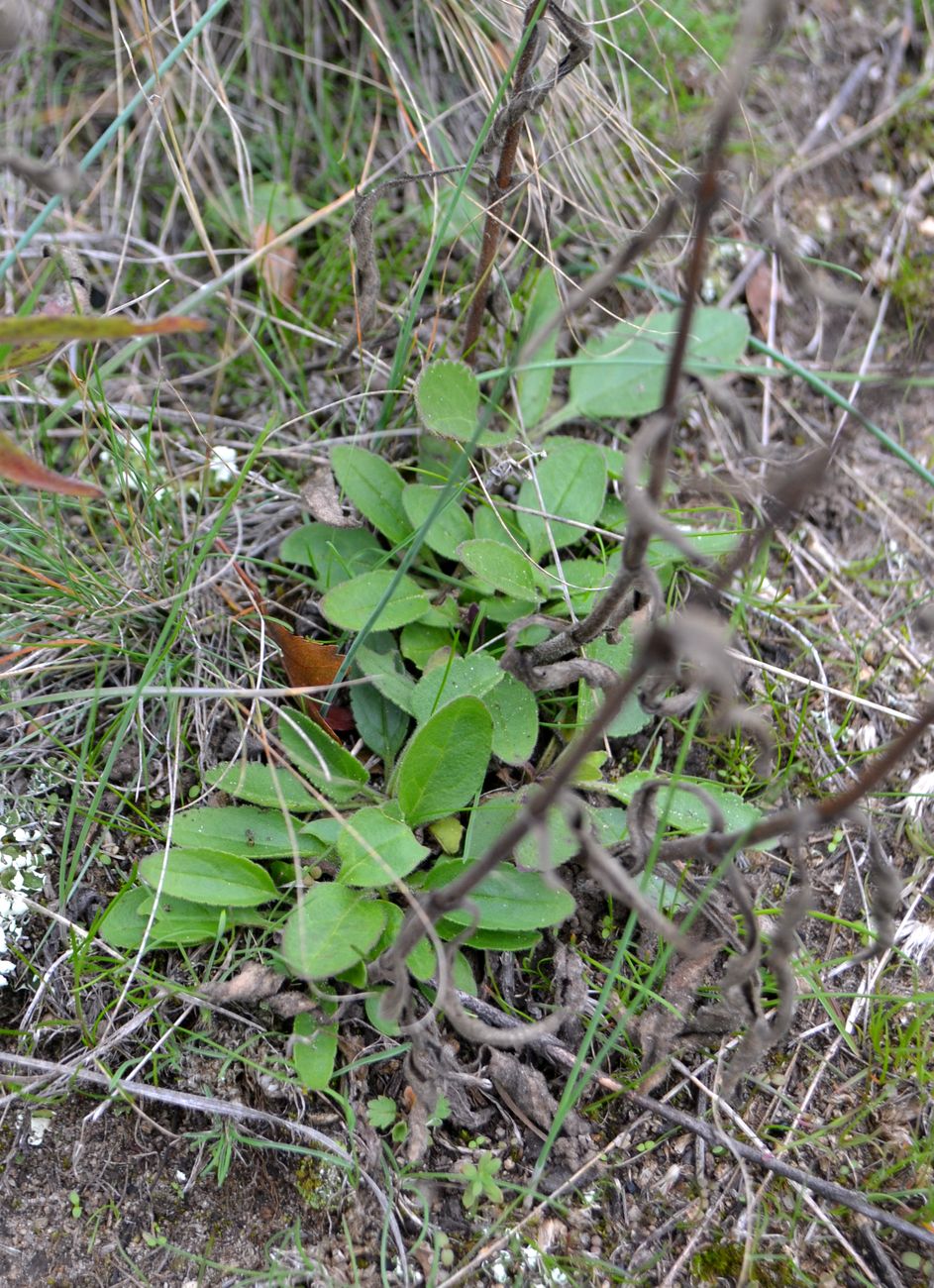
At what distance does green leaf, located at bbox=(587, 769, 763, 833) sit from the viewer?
4.56 ft

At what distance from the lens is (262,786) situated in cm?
143

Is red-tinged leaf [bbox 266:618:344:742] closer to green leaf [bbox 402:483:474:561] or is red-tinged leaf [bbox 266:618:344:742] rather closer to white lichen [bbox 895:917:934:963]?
green leaf [bbox 402:483:474:561]

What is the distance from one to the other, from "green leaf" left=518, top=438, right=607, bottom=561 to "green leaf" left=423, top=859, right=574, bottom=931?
1.71 feet

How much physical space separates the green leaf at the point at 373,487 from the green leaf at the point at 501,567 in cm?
15

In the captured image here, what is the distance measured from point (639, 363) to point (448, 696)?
684 millimetres

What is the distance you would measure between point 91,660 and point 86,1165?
0.67m

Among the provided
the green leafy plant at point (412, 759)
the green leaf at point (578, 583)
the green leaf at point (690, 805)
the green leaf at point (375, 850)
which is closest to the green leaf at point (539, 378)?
the green leafy plant at point (412, 759)

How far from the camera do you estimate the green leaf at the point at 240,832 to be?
1390 mm

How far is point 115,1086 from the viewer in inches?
49.4

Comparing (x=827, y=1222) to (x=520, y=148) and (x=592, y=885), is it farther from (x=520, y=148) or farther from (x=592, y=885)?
(x=520, y=148)

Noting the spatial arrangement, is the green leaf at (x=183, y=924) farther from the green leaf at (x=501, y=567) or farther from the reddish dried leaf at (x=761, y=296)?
the reddish dried leaf at (x=761, y=296)

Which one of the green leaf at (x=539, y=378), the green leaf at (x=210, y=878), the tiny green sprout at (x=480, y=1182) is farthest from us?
the green leaf at (x=539, y=378)

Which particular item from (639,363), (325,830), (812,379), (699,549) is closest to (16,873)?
(325,830)

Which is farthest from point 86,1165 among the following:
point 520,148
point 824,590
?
point 520,148
